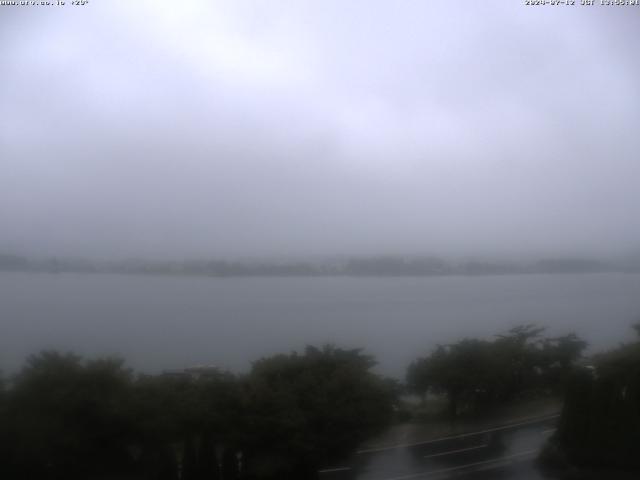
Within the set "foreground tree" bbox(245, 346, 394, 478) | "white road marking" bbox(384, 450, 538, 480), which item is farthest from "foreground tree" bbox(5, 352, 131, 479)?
"white road marking" bbox(384, 450, 538, 480)

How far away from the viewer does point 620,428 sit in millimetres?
9117

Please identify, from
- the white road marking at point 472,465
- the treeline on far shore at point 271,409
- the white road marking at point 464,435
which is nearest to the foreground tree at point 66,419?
the treeline on far shore at point 271,409

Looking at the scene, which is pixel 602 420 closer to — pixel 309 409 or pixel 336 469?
pixel 336 469

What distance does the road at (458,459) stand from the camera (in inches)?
Answer: 343

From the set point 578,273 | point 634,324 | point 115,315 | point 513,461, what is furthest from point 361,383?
point 578,273

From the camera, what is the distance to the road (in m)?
8.70

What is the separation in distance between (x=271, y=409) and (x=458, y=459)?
8.66 feet

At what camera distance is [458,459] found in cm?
894

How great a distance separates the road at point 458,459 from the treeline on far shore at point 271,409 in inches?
9.5

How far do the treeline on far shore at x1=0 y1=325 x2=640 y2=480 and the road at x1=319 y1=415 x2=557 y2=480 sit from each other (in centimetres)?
24

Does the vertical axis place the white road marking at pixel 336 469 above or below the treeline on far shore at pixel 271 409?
below

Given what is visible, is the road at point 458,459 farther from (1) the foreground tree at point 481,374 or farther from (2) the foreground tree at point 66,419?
(2) the foreground tree at point 66,419

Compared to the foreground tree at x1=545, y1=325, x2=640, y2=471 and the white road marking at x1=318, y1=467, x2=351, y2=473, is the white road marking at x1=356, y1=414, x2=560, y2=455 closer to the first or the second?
the white road marking at x1=318, y1=467, x2=351, y2=473

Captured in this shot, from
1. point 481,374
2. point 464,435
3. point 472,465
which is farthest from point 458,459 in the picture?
point 481,374
